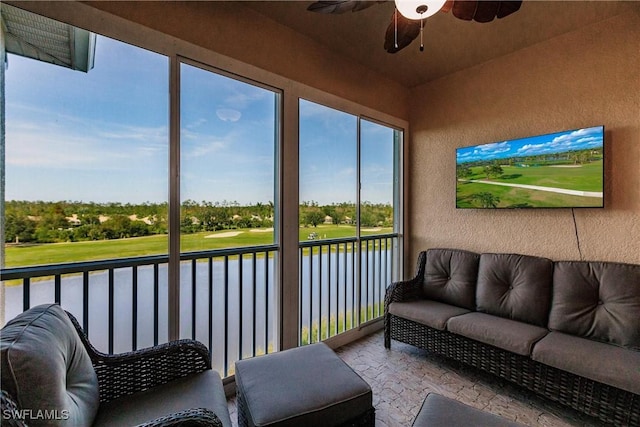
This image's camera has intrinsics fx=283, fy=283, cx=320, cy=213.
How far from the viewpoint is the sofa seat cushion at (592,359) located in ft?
5.32

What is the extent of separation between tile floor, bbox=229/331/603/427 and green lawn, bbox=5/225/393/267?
1.18 m

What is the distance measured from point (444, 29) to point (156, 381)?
3.31m

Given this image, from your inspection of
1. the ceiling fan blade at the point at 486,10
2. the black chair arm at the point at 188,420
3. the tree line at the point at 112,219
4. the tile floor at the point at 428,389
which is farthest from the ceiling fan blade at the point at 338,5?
the tile floor at the point at 428,389

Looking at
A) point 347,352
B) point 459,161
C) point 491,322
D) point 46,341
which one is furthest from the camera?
point 459,161

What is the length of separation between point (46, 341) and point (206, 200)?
1197 mm

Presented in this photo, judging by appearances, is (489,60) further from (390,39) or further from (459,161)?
(390,39)

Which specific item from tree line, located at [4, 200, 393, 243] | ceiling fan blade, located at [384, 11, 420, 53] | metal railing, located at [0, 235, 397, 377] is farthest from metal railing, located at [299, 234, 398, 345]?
ceiling fan blade, located at [384, 11, 420, 53]

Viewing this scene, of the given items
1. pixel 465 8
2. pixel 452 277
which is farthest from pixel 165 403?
pixel 452 277

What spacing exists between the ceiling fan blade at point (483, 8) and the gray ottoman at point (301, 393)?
6.69 ft

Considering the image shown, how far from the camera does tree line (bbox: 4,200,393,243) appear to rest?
1.47 m

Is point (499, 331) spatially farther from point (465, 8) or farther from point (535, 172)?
point (465, 8)

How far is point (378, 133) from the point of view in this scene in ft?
11.0

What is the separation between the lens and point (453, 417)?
1262mm

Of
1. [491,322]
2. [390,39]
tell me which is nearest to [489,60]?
[390,39]
